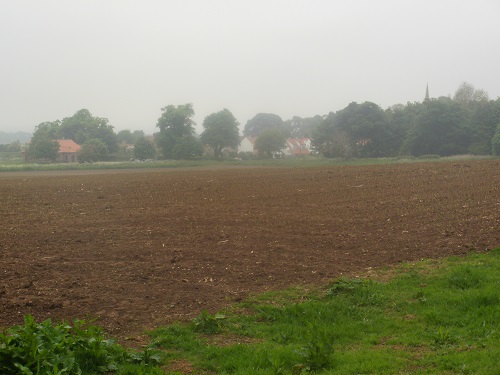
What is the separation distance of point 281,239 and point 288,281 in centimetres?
348

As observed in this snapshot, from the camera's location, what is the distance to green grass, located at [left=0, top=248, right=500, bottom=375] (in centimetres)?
494

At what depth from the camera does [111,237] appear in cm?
1256

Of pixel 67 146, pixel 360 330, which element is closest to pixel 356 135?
pixel 67 146

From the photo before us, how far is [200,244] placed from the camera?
452 inches

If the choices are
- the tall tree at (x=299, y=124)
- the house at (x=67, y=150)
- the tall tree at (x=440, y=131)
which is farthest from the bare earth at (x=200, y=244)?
the tall tree at (x=299, y=124)

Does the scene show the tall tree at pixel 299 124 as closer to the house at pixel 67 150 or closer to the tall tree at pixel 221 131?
the tall tree at pixel 221 131

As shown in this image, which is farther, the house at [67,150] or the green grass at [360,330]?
the house at [67,150]

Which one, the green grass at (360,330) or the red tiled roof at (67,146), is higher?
the red tiled roof at (67,146)

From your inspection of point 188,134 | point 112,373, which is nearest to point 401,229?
point 112,373

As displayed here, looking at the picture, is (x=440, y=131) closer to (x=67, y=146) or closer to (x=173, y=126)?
(x=173, y=126)

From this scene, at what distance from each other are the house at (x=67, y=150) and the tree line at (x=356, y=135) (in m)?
0.63

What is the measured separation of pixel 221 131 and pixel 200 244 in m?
49.2

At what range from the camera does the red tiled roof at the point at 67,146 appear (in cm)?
5141

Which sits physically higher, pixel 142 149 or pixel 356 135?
pixel 356 135
